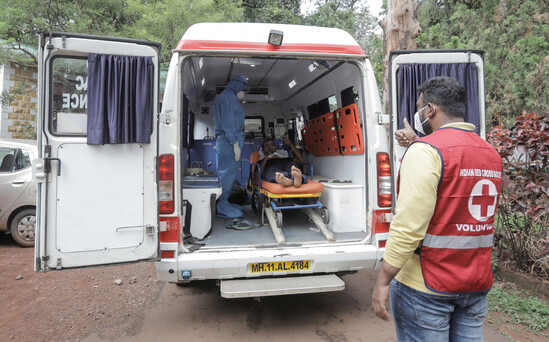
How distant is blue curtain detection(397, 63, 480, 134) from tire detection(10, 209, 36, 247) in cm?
566

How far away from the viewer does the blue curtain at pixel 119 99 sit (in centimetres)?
259

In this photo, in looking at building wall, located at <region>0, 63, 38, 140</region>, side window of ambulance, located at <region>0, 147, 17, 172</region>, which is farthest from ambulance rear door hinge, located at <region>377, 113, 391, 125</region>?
building wall, located at <region>0, 63, 38, 140</region>

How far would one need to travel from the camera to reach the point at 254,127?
7316 millimetres

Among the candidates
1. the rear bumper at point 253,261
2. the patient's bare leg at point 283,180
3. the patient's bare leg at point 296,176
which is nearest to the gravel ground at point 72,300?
the rear bumper at point 253,261

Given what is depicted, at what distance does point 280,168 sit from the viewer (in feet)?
16.2

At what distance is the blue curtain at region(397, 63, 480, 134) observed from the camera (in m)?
3.05

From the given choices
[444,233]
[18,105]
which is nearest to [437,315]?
[444,233]

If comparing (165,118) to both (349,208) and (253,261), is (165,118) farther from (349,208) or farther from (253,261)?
(349,208)

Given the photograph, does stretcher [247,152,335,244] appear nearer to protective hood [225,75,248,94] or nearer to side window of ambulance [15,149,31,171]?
protective hood [225,75,248,94]

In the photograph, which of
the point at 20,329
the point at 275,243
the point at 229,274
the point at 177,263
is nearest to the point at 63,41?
the point at 177,263

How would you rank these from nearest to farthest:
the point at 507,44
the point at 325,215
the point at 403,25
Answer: the point at 325,215 < the point at 403,25 < the point at 507,44

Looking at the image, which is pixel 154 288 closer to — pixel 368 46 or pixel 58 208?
pixel 58 208

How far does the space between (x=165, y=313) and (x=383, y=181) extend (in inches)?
97.1

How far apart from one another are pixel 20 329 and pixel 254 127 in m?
5.06
